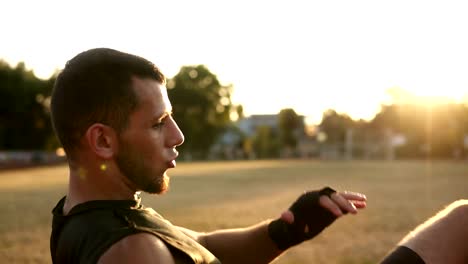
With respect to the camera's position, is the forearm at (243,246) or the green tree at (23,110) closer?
the forearm at (243,246)

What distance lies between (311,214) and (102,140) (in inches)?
32.2

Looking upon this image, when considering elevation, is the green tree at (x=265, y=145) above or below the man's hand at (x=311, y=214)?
below

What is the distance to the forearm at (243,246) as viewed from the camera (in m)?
2.12

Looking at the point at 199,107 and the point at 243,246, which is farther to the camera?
the point at 199,107

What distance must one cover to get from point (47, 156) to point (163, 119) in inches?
1707

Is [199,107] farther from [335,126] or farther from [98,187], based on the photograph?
[98,187]

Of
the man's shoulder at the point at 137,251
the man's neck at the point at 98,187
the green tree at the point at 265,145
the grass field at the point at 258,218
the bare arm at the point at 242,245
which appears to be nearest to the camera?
the man's shoulder at the point at 137,251

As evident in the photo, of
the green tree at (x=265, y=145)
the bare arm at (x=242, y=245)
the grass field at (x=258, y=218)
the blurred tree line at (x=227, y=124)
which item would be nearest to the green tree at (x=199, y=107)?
the blurred tree line at (x=227, y=124)

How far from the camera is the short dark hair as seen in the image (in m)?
1.41

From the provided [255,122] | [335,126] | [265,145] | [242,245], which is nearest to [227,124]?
[265,145]

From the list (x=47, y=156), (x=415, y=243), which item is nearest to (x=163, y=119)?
(x=415, y=243)

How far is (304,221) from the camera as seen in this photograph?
1.97 m

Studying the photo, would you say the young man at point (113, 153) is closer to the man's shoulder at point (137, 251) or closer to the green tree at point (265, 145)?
the man's shoulder at point (137, 251)

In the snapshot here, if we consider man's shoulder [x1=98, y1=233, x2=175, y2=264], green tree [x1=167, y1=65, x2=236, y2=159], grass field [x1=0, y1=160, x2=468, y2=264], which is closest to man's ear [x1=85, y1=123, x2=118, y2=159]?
man's shoulder [x1=98, y1=233, x2=175, y2=264]
